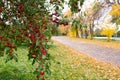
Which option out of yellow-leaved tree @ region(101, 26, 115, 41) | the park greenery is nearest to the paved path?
the park greenery

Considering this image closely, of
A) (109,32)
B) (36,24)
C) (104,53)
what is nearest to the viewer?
(36,24)

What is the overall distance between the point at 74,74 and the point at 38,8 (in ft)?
16.6

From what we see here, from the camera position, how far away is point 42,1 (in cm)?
497

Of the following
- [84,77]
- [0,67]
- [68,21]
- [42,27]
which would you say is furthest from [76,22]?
[0,67]

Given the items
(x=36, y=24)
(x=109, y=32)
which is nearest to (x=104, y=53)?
(x=36, y=24)

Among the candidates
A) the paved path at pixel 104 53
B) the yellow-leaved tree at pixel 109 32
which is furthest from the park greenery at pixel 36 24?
the yellow-leaved tree at pixel 109 32

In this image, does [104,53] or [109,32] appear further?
[109,32]

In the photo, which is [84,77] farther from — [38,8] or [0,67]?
[38,8]

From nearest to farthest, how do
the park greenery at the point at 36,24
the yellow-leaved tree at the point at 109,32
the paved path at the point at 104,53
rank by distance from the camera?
the park greenery at the point at 36,24 → the paved path at the point at 104,53 → the yellow-leaved tree at the point at 109,32

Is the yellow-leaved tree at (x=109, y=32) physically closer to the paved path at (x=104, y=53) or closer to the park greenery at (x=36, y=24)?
the paved path at (x=104, y=53)

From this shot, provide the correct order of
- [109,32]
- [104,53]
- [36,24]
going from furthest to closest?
1. [109,32]
2. [104,53]
3. [36,24]

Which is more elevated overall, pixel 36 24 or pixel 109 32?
pixel 36 24

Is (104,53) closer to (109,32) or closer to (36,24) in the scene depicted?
(36,24)

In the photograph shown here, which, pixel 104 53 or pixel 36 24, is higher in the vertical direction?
pixel 36 24
